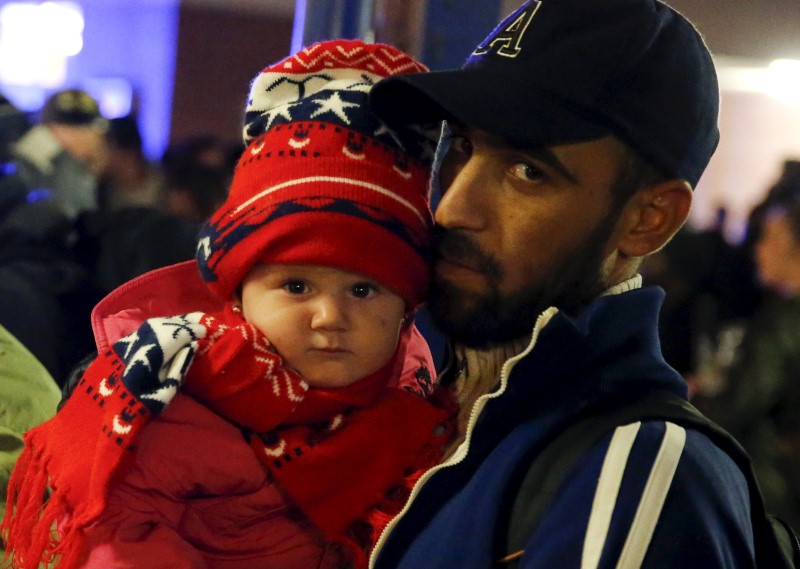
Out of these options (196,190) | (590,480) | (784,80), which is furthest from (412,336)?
(784,80)

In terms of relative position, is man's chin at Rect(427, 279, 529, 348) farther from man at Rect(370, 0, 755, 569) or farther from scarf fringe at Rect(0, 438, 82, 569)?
scarf fringe at Rect(0, 438, 82, 569)

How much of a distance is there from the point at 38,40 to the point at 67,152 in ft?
26.4

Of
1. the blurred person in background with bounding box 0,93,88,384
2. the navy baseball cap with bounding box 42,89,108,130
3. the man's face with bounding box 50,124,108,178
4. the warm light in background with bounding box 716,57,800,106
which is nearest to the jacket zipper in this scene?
the blurred person in background with bounding box 0,93,88,384

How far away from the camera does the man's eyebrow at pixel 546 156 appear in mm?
1454

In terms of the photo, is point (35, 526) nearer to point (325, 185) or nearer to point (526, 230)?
point (325, 185)

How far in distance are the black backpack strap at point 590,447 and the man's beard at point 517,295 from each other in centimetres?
21

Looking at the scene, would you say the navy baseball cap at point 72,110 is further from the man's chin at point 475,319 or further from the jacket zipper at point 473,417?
the jacket zipper at point 473,417

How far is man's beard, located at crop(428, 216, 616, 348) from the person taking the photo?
4.84 ft

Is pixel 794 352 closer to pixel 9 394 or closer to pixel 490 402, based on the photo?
pixel 490 402

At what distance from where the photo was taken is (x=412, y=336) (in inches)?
73.0

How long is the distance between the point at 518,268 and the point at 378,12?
3.67 feet

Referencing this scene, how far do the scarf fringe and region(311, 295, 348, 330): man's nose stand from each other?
1.46 feet

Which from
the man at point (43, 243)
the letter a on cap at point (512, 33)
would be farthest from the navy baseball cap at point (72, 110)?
the letter a on cap at point (512, 33)

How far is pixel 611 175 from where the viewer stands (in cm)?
147
